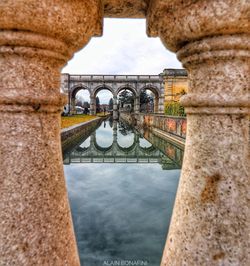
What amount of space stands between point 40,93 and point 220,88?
27.1 inches

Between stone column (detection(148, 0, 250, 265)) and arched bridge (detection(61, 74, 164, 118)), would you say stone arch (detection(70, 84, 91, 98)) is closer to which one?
arched bridge (detection(61, 74, 164, 118))

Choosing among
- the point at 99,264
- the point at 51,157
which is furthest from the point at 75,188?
the point at 51,157

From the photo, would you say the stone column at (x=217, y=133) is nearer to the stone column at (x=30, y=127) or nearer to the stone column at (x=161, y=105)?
the stone column at (x=30, y=127)

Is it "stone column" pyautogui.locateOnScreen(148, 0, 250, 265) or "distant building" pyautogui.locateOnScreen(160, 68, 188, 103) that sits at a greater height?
"distant building" pyautogui.locateOnScreen(160, 68, 188, 103)

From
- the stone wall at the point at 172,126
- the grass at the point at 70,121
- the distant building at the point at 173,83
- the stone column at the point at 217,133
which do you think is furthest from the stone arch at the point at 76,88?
the stone column at the point at 217,133

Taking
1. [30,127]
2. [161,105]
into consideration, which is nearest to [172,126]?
[30,127]

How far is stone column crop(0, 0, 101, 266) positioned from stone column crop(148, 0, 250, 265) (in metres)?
0.46

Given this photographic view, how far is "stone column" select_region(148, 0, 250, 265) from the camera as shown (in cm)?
89

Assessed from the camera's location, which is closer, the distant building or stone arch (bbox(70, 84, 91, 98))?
the distant building

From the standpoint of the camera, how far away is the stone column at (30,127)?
0.89 metres

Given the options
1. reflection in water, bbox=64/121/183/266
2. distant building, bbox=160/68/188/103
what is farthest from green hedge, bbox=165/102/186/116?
distant building, bbox=160/68/188/103

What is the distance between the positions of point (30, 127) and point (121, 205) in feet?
15.3

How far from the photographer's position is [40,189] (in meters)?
0.93

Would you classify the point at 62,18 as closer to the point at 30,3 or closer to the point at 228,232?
the point at 30,3
